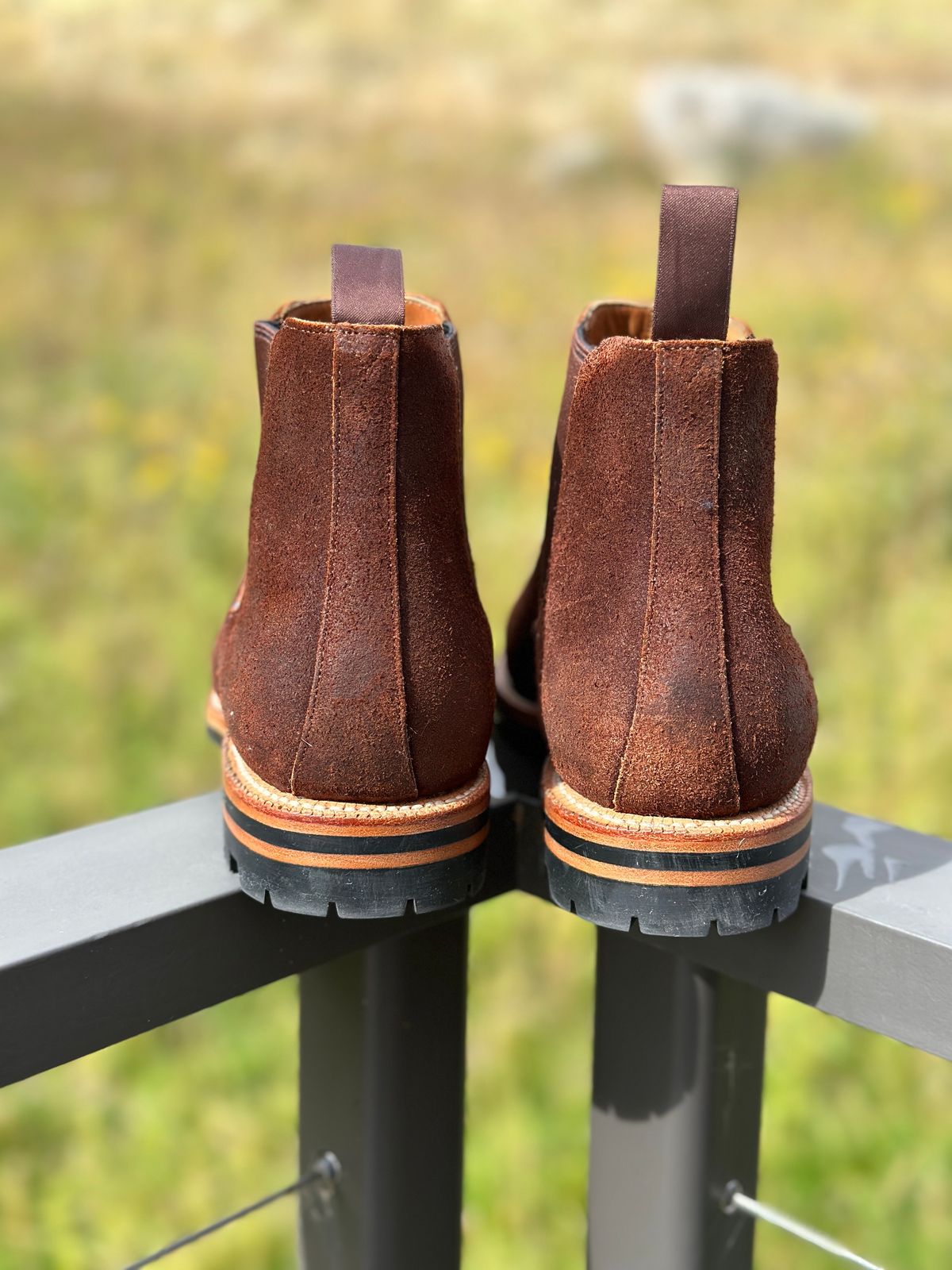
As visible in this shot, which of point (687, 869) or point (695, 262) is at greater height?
point (695, 262)

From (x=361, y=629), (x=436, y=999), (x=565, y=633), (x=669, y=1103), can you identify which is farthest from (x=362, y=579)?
(x=669, y=1103)

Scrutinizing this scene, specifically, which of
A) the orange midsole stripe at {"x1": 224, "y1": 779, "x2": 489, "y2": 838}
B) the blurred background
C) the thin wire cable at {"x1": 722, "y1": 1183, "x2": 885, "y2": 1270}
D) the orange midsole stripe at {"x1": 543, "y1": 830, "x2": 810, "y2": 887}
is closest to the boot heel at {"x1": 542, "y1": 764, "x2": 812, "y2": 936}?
the orange midsole stripe at {"x1": 543, "y1": 830, "x2": 810, "y2": 887}

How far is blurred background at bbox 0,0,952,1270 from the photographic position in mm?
2197

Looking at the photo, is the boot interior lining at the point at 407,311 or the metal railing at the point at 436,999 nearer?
the metal railing at the point at 436,999

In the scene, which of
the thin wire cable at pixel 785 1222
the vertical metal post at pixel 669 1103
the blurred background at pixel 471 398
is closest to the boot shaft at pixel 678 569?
the vertical metal post at pixel 669 1103

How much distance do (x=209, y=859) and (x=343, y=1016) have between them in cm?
23

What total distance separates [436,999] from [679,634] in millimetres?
403

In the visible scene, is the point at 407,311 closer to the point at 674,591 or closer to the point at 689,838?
the point at 674,591

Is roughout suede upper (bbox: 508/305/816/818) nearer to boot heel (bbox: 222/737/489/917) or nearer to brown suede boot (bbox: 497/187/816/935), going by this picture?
brown suede boot (bbox: 497/187/816/935)

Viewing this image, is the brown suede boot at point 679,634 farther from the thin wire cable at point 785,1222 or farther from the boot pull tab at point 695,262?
the thin wire cable at point 785,1222

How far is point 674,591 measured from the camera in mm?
803

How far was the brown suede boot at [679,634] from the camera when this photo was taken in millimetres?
777

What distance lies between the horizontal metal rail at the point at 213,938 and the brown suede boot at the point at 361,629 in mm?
50

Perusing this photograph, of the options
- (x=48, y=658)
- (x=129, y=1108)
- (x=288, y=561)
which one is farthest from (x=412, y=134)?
(x=288, y=561)
